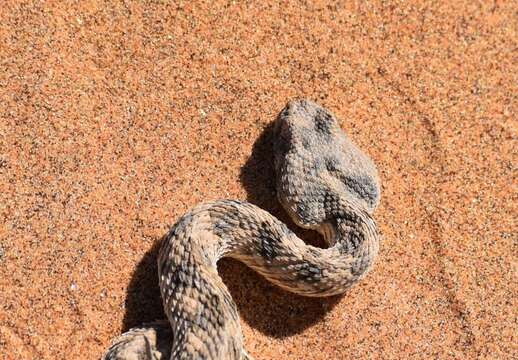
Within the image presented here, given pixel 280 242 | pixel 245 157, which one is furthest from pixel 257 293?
pixel 245 157

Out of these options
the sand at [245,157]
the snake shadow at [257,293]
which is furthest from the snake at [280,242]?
the sand at [245,157]

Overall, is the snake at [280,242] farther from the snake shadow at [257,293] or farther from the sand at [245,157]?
the sand at [245,157]

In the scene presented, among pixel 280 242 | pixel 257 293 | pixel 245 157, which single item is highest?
pixel 280 242

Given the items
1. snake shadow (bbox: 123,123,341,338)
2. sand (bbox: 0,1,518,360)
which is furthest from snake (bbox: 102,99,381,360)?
sand (bbox: 0,1,518,360)

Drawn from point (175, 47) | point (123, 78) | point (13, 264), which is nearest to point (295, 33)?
point (175, 47)

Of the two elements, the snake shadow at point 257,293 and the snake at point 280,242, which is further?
the snake shadow at point 257,293

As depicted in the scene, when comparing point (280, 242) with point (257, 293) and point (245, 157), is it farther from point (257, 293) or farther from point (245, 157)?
point (245, 157)
